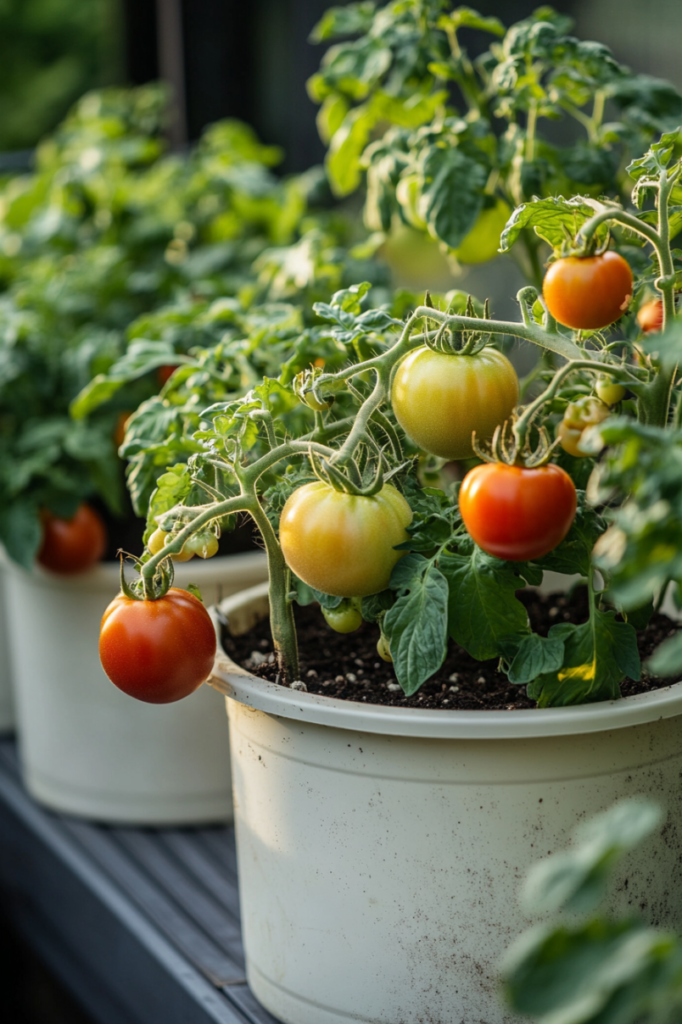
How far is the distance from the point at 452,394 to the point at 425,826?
0.29 m

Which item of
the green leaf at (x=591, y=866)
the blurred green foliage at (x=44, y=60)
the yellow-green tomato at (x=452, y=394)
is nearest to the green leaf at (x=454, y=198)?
the yellow-green tomato at (x=452, y=394)

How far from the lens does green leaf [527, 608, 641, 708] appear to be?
0.68 meters

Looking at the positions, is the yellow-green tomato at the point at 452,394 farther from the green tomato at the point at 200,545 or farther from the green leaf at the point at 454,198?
the green leaf at the point at 454,198

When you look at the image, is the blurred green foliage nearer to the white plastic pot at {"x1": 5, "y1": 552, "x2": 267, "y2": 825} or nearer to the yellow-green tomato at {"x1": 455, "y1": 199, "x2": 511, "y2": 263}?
the white plastic pot at {"x1": 5, "y1": 552, "x2": 267, "y2": 825}

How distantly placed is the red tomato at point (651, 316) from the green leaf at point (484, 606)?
0.25 metres

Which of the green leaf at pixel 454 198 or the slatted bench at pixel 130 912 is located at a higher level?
the green leaf at pixel 454 198

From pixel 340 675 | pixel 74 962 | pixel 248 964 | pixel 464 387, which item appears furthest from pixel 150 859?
pixel 464 387

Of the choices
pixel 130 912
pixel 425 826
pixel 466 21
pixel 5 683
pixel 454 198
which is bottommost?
pixel 5 683

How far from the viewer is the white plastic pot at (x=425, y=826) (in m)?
0.69

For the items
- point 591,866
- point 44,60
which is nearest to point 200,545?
point 591,866

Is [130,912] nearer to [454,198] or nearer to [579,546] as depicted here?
[579,546]

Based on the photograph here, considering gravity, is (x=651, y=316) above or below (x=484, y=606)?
above

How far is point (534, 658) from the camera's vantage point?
0.69 meters

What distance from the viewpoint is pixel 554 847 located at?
0.70 metres
